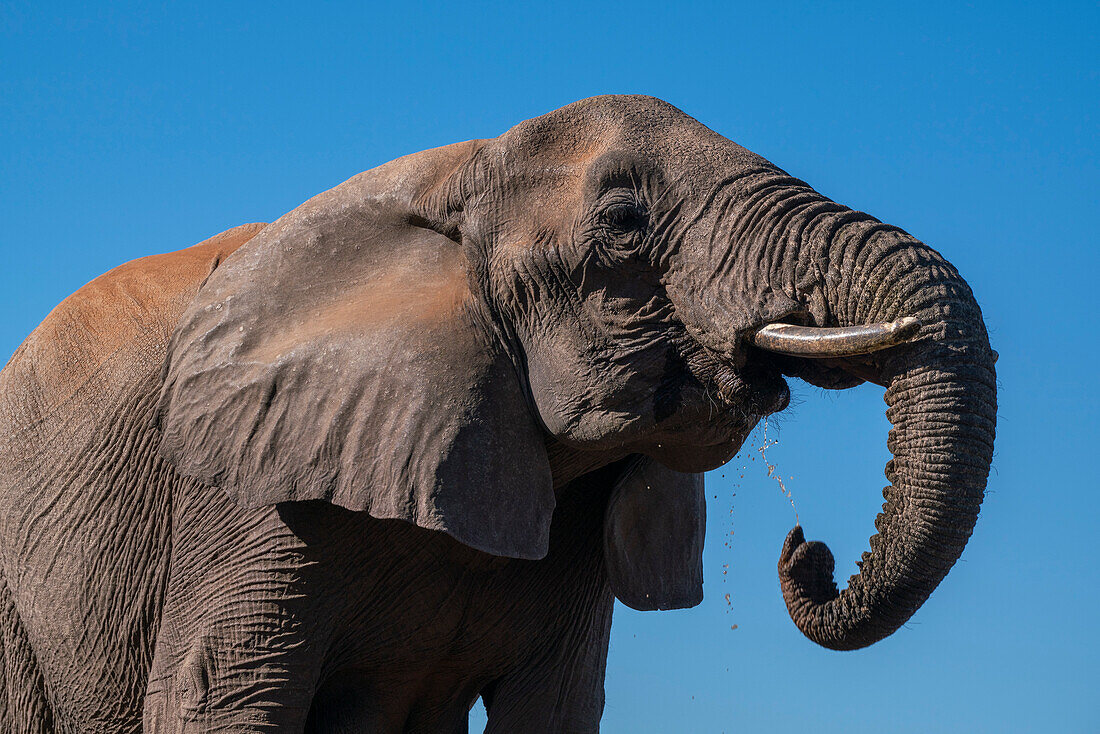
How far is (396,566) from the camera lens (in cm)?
464

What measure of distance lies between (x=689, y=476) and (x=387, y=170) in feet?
4.85

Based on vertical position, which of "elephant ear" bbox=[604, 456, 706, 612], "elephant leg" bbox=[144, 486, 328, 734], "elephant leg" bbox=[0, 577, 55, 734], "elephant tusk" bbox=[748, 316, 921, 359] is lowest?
"elephant leg" bbox=[0, 577, 55, 734]

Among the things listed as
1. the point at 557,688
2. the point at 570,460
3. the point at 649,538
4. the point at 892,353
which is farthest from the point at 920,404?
the point at 557,688

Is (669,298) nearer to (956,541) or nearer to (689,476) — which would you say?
(956,541)

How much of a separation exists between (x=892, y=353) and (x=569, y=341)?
929mm

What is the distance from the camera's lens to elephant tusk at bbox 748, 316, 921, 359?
3.51 m

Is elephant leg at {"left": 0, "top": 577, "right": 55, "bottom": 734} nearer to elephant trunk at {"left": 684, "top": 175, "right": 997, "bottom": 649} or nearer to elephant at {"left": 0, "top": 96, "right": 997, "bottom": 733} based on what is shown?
elephant at {"left": 0, "top": 96, "right": 997, "bottom": 733}

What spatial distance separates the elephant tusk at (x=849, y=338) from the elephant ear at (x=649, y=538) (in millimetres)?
1350

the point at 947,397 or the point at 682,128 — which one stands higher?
the point at 682,128

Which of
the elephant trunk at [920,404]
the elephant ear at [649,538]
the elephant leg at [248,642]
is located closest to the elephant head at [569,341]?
the elephant trunk at [920,404]

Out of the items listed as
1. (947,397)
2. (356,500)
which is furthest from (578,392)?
(947,397)

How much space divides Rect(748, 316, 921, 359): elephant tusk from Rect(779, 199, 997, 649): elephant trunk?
0.06 m

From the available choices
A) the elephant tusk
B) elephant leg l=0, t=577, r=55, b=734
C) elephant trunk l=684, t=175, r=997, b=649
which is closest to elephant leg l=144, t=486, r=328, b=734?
elephant leg l=0, t=577, r=55, b=734

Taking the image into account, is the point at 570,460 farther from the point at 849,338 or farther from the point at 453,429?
the point at 849,338
